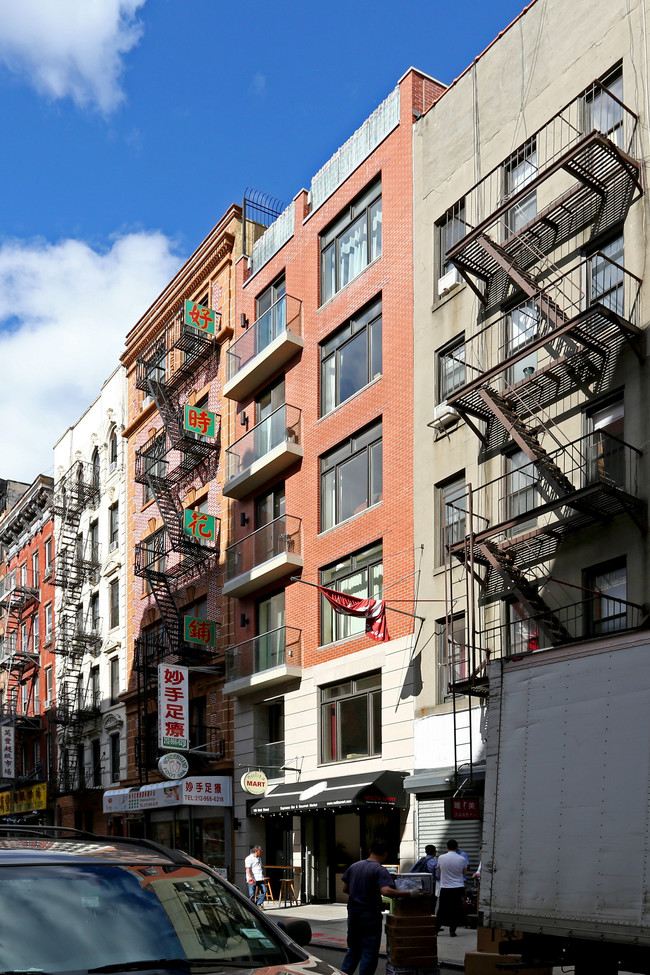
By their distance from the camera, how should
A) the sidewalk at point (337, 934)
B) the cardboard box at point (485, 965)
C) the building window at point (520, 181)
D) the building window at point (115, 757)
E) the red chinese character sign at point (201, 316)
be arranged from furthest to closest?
1. the building window at point (115, 757)
2. the red chinese character sign at point (201, 316)
3. the building window at point (520, 181)
4. the sidewalk at point (337, 934)
5. the cardboard box at point (485, 965)

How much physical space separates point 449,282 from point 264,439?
360 inches

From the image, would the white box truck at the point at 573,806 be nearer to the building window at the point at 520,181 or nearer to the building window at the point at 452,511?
the building window at the point at 452,511

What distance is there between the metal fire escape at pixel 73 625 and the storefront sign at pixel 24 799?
3.24 feet

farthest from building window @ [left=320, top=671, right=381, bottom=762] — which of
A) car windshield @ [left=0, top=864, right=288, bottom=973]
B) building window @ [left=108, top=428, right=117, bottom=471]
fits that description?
building window @ [left=108, top=428, right=117, bottom=471]

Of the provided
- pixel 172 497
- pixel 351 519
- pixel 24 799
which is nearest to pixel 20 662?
pixel 24 799

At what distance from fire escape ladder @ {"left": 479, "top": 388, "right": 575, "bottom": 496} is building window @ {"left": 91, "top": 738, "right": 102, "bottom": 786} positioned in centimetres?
2946

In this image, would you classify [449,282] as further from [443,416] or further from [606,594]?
[606,594]

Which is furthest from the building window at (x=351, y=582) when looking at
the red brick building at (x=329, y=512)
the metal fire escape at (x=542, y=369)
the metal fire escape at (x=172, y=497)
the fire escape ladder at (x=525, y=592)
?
the metal fire escape at (x=172, y=497)

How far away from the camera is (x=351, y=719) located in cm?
2686

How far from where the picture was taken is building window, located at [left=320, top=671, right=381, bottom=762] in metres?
25.8

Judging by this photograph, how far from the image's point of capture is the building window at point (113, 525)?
4576 centimetres

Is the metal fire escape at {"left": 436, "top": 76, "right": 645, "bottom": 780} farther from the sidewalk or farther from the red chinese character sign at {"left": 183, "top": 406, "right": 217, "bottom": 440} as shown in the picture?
the red chinese character sign at {"left": 183, "top": 406, "right": 217, "bottom": 440}

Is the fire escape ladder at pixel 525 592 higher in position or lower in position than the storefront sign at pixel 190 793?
higher

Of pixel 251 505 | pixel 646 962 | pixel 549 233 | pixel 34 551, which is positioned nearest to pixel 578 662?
pixel 646 962
